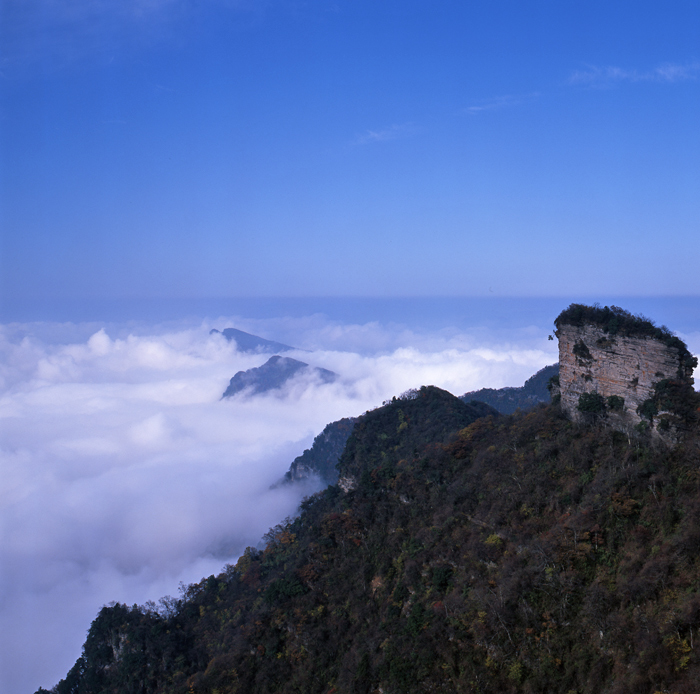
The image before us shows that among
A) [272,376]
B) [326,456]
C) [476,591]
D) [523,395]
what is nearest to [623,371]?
[476,591]

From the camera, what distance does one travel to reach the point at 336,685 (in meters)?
23.7

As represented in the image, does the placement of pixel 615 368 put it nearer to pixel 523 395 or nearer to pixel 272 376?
pixel 523 395

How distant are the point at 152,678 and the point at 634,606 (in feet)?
113

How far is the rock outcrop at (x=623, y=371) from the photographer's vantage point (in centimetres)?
2305

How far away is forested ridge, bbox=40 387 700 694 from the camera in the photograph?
56.0 ft

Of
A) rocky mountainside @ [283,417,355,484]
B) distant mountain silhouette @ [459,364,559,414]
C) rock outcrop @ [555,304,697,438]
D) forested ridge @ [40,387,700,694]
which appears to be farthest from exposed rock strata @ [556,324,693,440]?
rocky mountainside @ [283,417,355,484]

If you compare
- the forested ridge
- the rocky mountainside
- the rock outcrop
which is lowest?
the rocky mountainside

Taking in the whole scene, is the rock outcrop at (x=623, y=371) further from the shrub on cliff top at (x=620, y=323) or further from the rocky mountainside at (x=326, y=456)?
the rocky mountainside at (x=326, y=456)

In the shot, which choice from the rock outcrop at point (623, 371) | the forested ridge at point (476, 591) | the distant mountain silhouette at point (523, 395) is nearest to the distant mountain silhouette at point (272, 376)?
the distant mountain silhouette at point (523, 395)

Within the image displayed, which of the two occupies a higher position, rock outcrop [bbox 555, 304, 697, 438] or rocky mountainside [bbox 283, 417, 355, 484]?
rock outcrop [bbox 555, 304, 697, 438]

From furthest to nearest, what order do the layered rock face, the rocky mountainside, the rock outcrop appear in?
the rocky mountainside
the layered rock face
the rock outcrop

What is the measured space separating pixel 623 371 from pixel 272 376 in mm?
155628

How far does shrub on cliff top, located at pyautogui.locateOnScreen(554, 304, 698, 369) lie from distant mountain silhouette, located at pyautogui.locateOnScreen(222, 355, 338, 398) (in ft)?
460

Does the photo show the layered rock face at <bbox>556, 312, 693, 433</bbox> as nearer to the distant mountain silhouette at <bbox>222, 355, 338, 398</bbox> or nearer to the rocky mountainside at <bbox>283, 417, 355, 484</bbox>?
the rocky mountainside at <bbox>283, 417, 355, 484</bbox>
